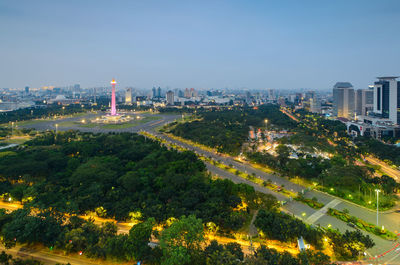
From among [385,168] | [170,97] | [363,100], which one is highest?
[170,97]

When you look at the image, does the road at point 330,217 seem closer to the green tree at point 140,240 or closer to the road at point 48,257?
the green tree at point 140,240

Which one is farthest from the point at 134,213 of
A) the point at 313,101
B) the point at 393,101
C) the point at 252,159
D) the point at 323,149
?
the point at 313,101

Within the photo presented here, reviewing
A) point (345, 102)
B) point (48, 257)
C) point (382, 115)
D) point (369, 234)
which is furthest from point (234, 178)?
point (345, 102)

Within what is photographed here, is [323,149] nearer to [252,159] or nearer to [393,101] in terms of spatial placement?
[252,159]

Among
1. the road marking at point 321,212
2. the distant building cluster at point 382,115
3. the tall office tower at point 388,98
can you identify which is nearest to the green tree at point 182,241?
the road marking at point 321,212

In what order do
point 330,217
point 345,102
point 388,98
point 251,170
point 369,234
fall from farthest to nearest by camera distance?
point 345,102, point 388,98, point 251,170, point 330,217, point 369,234

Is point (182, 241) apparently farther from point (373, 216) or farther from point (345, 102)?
point (345, 102)

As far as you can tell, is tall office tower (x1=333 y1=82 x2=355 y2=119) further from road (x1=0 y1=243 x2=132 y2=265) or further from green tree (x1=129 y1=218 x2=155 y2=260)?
road (x1=0 y1=243 x2=132 y2=265)
